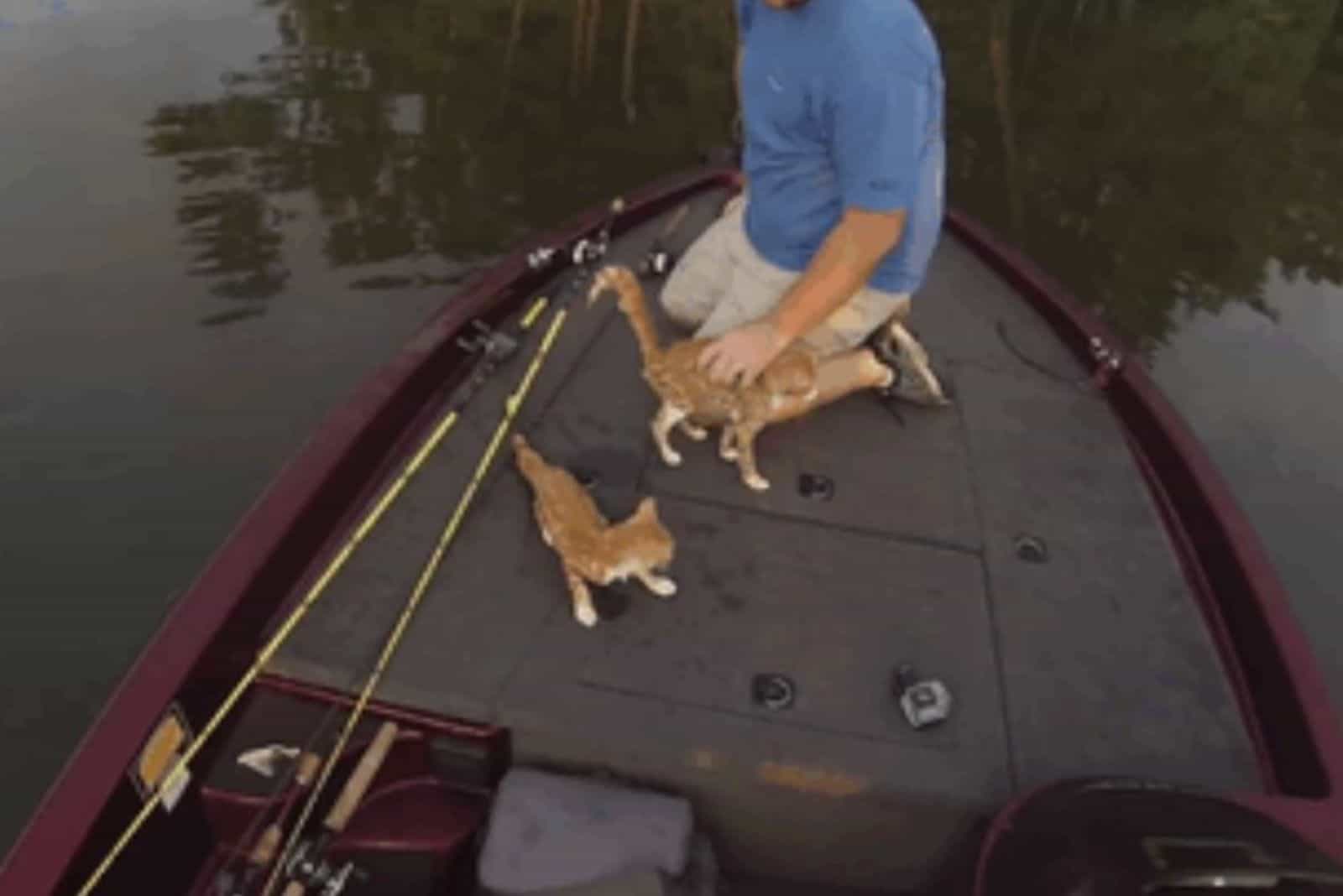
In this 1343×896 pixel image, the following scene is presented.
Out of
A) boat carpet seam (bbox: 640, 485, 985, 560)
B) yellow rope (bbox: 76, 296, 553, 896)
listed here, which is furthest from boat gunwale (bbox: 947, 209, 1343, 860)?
yellow rope (bbox: 76, 296, 553, 896)

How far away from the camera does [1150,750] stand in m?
3.20

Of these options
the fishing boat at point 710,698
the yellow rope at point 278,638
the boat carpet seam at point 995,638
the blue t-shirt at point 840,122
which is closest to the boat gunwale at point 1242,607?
the fishing boat at point 710,698

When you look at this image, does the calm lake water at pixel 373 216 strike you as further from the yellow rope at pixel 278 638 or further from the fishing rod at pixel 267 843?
the fishing rod at pixel 267 843

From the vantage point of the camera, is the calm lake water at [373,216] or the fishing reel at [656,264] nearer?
the fishing reel at [656,264]

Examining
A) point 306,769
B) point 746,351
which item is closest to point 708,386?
point 746,351

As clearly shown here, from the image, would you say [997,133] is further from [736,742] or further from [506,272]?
[736,742]

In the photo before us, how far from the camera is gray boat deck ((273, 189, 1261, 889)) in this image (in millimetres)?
3092

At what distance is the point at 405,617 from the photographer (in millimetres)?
3305

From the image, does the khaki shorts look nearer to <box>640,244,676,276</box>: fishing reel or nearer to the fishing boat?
the fishing boat

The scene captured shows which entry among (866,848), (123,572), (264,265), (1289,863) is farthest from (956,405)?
(264,265)

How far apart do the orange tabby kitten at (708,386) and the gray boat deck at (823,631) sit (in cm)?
21

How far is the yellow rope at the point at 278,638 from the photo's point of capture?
9.57ft

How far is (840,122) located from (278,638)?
2.30 m

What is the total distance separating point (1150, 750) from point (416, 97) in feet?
30.3
